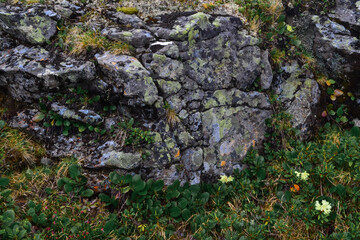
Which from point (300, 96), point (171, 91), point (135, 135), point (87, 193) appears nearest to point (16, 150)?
point (87, 193)

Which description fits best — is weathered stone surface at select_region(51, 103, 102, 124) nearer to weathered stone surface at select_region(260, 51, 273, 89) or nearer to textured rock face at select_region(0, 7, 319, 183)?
textured rock face at select_region(0, 7, 319, 183)

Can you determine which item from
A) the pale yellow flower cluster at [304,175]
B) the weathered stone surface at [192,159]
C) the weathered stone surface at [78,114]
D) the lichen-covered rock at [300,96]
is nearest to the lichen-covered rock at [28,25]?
the weathered stone surface at [78,114]

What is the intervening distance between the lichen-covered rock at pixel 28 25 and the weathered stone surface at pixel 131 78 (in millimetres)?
1218

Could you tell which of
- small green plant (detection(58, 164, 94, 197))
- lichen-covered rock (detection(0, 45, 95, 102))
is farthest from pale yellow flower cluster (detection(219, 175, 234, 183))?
lichen-covered rock (detection(0, 45, 95, 102))

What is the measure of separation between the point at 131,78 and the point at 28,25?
2141 mm

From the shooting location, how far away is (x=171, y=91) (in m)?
4.46

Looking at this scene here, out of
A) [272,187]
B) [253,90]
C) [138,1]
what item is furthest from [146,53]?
[272,187]

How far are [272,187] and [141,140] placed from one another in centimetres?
223

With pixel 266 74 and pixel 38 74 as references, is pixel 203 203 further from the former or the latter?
pixel 38 74

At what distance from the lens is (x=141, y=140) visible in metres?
4.10

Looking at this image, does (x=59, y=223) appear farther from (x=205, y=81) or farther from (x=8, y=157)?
(x=205, y=81)

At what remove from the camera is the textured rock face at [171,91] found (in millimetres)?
4129

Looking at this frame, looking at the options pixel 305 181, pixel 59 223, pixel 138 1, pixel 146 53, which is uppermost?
pixel 138 1

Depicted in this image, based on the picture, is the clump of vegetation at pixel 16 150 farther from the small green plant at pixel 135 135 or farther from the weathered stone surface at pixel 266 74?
the weathered stone surface at pixel 266 74
